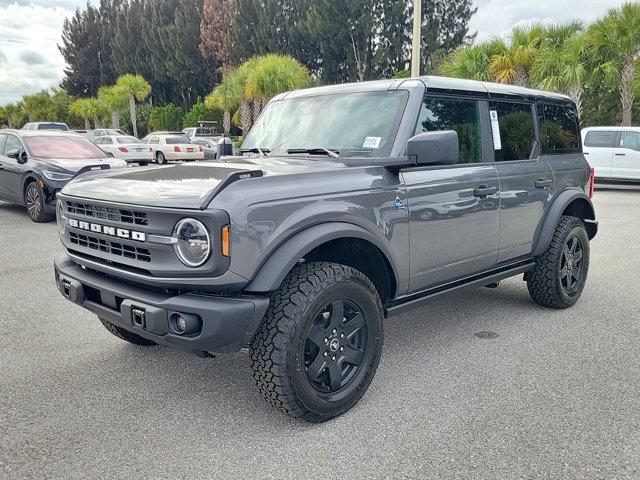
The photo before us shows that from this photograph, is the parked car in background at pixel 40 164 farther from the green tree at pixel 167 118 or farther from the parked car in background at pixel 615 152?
the green tree at pixel 167 118

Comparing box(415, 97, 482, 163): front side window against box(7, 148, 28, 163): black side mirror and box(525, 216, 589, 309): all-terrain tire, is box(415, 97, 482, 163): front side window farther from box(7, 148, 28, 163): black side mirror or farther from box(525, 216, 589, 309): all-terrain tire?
box(7, 148, 28, 163): black side mirror

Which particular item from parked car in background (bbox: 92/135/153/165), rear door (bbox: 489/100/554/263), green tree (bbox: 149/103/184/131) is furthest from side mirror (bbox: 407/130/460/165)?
green tree (bbox: 149/103/184/131)

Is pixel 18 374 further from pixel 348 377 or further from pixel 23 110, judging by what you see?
pixel 23 110

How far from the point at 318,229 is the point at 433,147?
2.67 ft

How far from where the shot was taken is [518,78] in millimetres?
20656

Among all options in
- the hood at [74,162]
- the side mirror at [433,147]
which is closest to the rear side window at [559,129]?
the side mirror at [433,147]

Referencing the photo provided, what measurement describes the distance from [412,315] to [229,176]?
8.72 feet

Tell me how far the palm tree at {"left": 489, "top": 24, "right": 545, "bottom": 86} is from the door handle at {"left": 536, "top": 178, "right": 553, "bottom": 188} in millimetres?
17092

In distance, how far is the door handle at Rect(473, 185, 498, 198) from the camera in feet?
12.8

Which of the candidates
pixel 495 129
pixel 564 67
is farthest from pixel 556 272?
pixel 564 67

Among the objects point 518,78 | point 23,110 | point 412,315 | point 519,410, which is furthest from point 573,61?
point 23,110

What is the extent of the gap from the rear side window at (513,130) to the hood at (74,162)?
7195 millimetres

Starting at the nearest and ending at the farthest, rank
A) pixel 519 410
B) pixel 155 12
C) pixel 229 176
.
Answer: pixel 229 176, pixel 519 410, pixel 155 12

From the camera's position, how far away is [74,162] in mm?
10070
